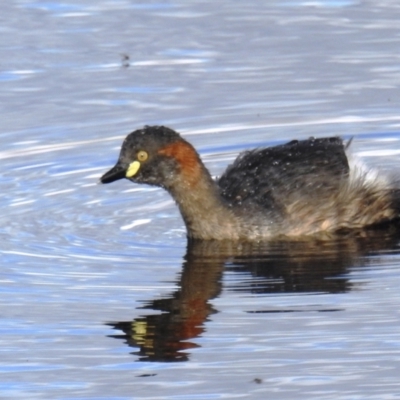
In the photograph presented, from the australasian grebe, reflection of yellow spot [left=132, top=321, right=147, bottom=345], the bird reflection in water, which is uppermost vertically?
the australasian grebe

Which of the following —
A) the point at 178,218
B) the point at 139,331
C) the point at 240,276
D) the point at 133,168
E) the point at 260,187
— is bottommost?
the point at 139,331

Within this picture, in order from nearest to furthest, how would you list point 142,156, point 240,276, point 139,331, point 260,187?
point 139,331 < point 240,276 < point 142,156 < point 260,187

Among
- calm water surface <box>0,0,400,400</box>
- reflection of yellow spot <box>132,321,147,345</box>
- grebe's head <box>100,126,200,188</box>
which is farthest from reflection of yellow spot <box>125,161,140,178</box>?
reflection of yellow spot <box>132,321,147,345</box>

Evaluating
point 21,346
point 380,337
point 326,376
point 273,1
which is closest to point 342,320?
point 380,337

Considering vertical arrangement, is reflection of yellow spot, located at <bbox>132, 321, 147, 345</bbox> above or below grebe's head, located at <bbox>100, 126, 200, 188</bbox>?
below

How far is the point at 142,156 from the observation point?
10.8 m

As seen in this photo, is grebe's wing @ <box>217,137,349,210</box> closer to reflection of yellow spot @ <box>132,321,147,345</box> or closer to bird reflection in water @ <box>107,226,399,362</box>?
bird reflection in water @ <box>107,226,399,362</box>

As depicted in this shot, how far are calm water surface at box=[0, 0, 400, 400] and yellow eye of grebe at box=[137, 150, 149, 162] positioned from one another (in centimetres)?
52

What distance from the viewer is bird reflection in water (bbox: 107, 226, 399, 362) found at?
8.45 meters

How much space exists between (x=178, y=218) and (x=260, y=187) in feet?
2.58

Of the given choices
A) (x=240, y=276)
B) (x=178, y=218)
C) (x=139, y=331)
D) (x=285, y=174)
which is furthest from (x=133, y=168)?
(x=139, y=331)

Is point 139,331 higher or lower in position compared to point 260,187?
lower

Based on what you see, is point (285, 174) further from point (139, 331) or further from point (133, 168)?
point (139, 331)

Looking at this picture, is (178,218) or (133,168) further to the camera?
(178,218)
